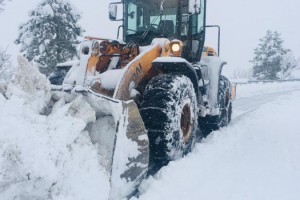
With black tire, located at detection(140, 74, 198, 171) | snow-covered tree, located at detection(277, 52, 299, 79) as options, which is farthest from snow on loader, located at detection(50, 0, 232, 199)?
snow-covered tree, located at detection(277, 52, 299, 79)

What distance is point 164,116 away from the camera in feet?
14.1

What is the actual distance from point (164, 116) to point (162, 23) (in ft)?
7.39


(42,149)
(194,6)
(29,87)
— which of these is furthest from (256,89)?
(42,149)

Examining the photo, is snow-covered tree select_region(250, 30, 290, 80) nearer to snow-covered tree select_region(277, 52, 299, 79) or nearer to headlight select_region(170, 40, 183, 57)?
snow-covered tree select_region(277, 52, 299, 79)

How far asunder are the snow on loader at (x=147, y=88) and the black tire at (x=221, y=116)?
2cm

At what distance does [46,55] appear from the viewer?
48.7ft

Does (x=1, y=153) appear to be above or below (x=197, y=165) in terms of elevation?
above

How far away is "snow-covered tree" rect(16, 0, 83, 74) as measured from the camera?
14.8 metres

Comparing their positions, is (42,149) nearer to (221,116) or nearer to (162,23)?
(162,23)

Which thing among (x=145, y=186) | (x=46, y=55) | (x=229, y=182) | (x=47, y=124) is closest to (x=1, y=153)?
(x=47, y=124)

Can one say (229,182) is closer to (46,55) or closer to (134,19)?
(134,19)

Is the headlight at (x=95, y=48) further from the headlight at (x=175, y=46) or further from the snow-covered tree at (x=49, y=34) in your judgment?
the snow-covered tree at (x=49, y=34)

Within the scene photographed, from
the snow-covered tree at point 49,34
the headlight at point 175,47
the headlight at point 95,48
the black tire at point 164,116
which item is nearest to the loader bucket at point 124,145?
the black tire at point 164,116

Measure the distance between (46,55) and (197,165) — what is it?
11.8 m
